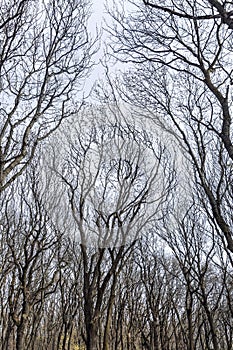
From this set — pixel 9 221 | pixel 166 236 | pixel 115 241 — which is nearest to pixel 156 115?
pixel 115 241

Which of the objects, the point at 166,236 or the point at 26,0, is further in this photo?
the point at 166,236

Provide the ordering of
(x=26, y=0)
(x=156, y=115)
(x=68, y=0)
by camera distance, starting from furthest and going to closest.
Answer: (x=156, y=115) → (x=68, y=0) → (x=26, y=0)

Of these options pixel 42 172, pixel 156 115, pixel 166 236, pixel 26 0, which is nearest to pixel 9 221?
pixel 42 172

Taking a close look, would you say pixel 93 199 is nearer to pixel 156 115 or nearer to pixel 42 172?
pixel 42 172

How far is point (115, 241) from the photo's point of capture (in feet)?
32.0

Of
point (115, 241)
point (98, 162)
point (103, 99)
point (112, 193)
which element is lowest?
point (115, 241)

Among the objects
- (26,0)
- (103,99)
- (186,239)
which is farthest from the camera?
(186,239)

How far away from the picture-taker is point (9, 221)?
497 inches

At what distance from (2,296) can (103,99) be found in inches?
411

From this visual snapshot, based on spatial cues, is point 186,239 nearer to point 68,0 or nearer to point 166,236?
point 166,236

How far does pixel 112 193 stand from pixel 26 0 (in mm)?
4622

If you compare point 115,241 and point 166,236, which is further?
point 166,236

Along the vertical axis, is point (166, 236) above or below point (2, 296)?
above

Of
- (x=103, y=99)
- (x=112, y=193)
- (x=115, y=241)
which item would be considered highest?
(x=103, y=99)
